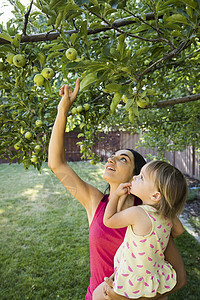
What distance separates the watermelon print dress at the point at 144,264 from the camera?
1.35 m

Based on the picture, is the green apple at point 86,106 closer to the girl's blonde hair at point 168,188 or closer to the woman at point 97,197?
the woman at point 97,197

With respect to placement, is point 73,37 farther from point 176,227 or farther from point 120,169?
point 176,227

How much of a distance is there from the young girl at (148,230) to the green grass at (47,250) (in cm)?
212

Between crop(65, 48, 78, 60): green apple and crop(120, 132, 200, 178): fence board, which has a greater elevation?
crop(65, 48, 78, 60): green apple

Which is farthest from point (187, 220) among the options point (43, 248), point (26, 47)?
point (26, 47)

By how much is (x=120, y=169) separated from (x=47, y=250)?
3.19 metres

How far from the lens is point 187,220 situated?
555cm

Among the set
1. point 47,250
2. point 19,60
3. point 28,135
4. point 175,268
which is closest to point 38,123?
point 28,135

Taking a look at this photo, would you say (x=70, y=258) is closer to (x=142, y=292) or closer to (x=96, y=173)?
(x=142, y=292)

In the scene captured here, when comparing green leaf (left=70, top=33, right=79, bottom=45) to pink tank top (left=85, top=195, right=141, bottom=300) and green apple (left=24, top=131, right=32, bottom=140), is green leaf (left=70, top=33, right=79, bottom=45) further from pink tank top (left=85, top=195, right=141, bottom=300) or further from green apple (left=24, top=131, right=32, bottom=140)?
pink tank top (left=85, top=195, right=141, bottom=300)

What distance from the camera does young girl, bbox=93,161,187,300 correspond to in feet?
4.43

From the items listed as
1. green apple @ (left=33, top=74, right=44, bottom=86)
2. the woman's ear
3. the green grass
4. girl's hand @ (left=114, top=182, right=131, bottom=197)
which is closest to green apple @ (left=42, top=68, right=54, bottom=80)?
green apple @ (left=33, top=74, right=44, bottom=86)

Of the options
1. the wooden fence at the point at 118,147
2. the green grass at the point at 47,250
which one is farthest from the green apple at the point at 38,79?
the wooden fence at the point at 118,147

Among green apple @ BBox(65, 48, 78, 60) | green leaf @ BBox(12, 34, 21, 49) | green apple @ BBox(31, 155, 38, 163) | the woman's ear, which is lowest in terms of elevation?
the woman's ear
